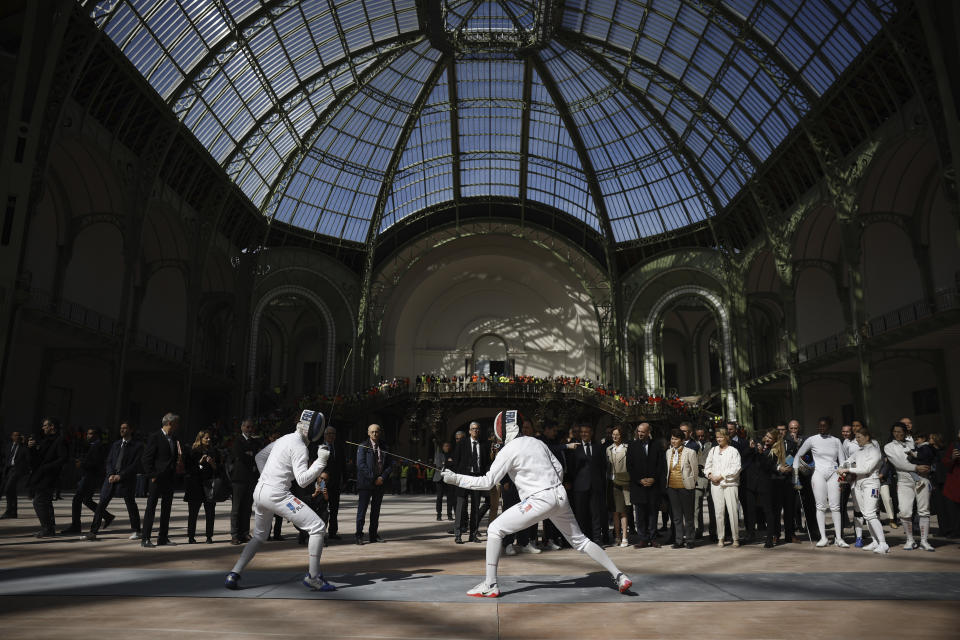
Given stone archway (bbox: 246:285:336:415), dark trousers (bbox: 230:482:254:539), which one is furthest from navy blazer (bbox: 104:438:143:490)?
stone archway (bbox: 246:285:336:415)

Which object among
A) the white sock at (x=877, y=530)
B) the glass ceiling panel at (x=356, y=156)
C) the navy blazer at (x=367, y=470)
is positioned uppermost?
the glass ceiling panel at (x=356, y=156)

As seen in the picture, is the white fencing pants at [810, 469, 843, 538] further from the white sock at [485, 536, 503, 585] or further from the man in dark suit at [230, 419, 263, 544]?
the man in dark suit at [230, 419, 263, 544]

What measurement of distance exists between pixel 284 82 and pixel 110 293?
13770 millimetres

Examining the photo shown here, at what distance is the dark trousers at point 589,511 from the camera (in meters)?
11.7

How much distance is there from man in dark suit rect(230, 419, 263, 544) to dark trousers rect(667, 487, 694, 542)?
23.5 feet

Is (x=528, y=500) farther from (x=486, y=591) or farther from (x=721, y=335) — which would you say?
(x=721, y=335)

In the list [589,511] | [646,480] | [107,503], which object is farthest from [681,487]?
[107,503]

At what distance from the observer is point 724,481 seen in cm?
1173

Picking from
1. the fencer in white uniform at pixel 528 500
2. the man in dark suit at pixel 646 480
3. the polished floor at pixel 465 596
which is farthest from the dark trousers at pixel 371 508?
the fencer in white uniform at pixel 528 500

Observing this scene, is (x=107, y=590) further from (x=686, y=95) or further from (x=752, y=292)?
(x=752, y=292)

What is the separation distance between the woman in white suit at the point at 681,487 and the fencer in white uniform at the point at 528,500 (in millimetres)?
4976

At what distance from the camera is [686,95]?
3425 centimetres

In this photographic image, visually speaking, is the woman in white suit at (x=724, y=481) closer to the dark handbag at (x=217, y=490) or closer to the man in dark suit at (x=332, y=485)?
the man in dark suit at (x=332, y=485)

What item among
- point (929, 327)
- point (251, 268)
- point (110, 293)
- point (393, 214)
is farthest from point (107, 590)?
point (393, 214)
